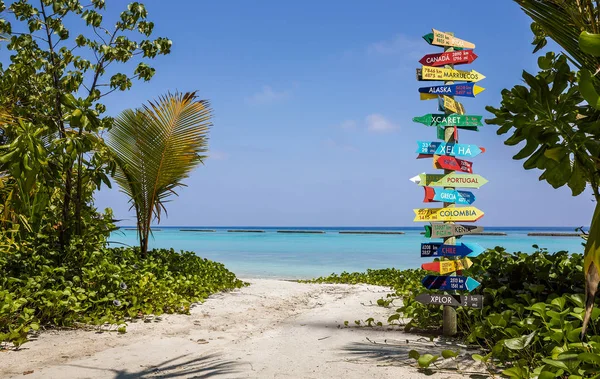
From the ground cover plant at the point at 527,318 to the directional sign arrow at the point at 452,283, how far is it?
14 centimetres

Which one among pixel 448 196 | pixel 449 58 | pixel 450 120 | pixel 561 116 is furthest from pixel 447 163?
pixel 561 116

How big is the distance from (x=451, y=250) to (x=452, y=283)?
32 centimetres

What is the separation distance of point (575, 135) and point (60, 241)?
19.9 feet

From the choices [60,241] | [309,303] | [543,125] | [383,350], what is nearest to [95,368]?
[383,350]

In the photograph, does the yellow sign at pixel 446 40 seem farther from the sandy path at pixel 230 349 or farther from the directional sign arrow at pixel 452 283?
the sandy path at pixel 230 349

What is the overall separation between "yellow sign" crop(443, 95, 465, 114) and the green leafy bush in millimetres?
3983

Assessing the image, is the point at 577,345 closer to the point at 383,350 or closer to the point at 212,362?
the point at 383,350

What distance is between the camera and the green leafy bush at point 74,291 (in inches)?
183

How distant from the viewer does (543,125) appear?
2037 mm

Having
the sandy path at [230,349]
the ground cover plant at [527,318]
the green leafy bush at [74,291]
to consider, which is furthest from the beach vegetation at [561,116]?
the green leafy bush at [74,291]

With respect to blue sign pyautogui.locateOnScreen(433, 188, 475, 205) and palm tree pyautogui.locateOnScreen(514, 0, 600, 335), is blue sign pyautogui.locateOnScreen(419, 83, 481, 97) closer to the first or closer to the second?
blue sign pyautogui.locateOnScreen(433, 188, 475, 205)

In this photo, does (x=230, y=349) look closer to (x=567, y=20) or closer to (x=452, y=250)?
(x=452, y=250)

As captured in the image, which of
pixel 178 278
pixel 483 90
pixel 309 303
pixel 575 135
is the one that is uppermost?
pixel 483 90

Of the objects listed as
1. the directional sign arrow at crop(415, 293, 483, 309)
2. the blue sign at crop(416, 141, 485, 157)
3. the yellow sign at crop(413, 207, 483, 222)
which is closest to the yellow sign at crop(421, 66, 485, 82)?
the blue sign at crop(416, 141, 485, 157)
